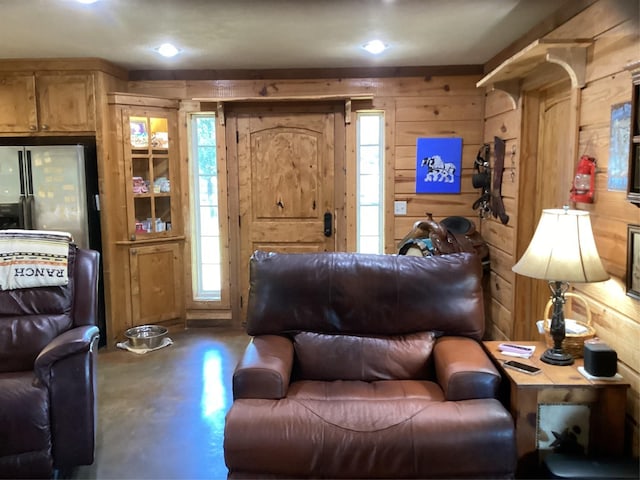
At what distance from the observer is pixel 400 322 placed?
2693 mm

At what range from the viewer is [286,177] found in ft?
15.7

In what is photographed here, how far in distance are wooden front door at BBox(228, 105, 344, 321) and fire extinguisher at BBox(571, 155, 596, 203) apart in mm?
2541

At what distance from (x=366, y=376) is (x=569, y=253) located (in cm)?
112

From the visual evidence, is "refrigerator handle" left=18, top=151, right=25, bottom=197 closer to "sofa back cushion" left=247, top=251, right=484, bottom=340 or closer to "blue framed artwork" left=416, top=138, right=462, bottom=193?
"sofa back cushion" left=247, top=251, right=484, bottom=340

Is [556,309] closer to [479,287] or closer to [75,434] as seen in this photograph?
[479,287]

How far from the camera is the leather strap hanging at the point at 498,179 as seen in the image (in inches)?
156

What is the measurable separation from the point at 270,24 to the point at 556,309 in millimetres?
2320

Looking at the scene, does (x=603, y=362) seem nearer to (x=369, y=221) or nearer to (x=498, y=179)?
(x=498, y=179)

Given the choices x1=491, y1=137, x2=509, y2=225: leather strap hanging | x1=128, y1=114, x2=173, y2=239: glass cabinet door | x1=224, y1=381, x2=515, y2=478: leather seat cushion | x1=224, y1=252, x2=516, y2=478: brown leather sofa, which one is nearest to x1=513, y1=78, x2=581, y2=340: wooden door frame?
x1=491, y1=137, x2=509, y2=225: leather strap hanging

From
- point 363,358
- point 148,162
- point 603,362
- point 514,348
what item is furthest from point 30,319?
point 603,362

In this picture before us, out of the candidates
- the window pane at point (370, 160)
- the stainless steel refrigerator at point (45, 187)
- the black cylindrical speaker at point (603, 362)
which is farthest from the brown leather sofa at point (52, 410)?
the window pane at point (370, 160)

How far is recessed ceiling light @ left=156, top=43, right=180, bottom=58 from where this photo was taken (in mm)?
3785

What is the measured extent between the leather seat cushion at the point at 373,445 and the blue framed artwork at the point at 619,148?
1.06 meters

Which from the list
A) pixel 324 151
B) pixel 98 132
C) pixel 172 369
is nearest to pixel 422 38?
pixel 324 151
